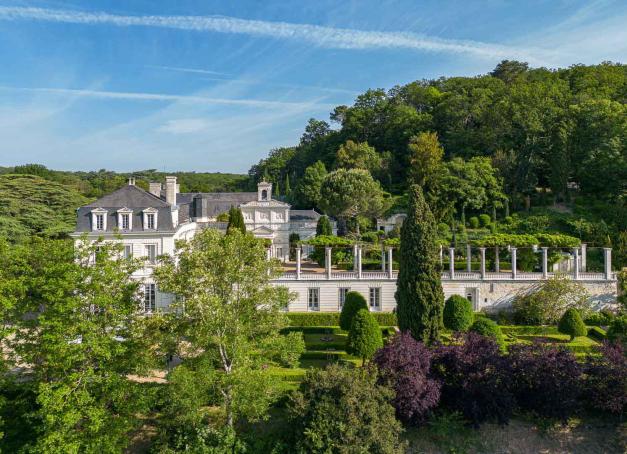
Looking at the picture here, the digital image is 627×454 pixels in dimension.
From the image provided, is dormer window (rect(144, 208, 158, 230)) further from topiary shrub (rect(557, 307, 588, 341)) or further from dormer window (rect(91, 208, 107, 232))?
topiary shrub (rect(557, 307, 588, 341))

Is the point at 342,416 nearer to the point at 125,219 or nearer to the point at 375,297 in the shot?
the point at 375,297

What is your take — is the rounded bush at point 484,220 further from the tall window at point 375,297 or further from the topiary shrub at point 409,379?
the topiary shrub at point 409,379

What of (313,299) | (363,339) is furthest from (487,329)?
(313,299)

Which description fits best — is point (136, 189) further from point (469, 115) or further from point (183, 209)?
point (469, 115)

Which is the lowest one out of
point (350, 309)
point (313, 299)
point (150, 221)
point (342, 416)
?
point (342, 416)

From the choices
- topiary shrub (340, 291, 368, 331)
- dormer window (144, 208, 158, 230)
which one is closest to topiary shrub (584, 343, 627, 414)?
topiary shrub (340, 291, 368, 331)

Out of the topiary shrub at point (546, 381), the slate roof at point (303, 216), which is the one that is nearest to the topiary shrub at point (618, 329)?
the topiary shrub at point (546, 381)
